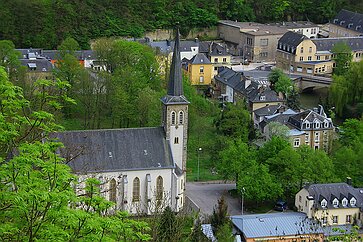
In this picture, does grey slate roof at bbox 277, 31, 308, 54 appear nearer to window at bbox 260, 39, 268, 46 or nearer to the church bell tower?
window at bbox 260, 39, 268, 46

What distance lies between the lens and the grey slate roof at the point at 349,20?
255ft

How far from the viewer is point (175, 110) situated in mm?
36719

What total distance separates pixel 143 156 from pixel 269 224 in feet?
23.6

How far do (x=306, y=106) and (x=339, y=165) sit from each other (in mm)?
20741

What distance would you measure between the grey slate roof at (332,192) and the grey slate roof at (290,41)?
32.2 metres

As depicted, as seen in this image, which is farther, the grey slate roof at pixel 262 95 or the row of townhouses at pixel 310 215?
the grey slate roof at pixel 262 95

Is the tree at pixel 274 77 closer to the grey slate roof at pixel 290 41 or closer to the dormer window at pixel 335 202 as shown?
the grey slate roof at pixel 290 41

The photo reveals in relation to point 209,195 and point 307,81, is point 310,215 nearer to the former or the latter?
point 209,195

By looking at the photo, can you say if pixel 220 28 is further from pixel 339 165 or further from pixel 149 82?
pixel 339 165

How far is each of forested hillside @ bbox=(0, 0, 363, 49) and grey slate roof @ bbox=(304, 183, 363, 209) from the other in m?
41.1

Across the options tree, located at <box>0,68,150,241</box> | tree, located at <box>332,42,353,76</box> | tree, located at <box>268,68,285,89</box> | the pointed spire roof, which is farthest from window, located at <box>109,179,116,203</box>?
tree, located at <box>332,42,353,76</box>

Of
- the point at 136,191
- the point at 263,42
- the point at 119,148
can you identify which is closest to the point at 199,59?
the point at 263,42

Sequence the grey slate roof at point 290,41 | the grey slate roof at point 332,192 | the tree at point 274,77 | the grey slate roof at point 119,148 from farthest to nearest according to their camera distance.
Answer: the grey slate roof at point 290,41
the tree at point 274,77
the grey slate roof at point 332,192
the grey slate roof at point 119,148

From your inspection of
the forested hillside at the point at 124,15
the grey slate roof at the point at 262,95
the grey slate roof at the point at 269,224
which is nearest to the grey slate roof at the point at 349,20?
the forested hillside at the point at 124,15
